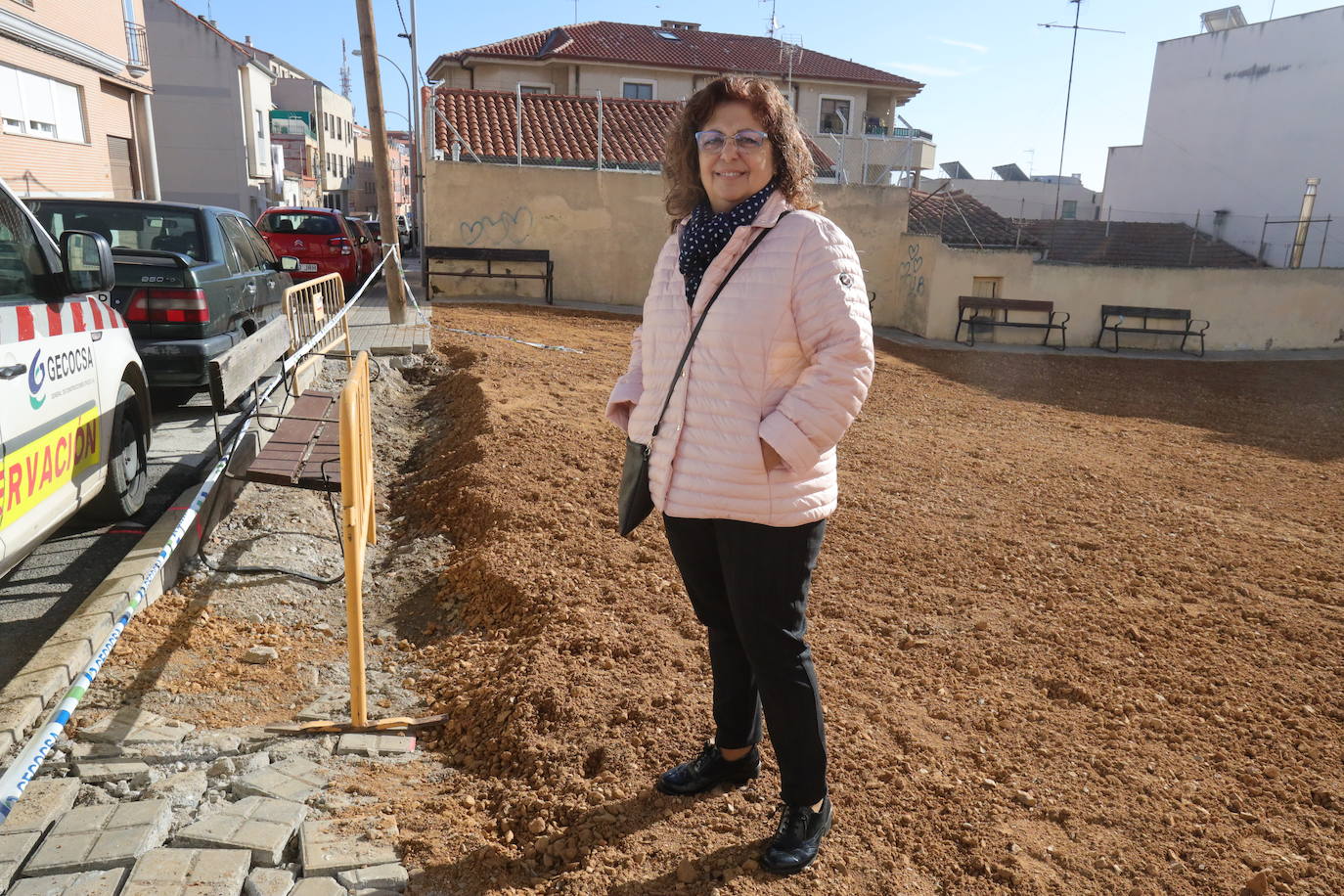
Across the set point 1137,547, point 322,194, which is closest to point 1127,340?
point 1137,547

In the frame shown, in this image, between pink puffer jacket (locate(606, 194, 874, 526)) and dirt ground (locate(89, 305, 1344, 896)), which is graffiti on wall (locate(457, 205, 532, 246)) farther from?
pink puffer jacket (locate(606, 194, 874, 526))

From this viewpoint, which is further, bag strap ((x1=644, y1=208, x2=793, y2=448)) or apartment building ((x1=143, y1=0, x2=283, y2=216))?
apartment building ((x1=143, y1=0, x2=283, y2=216))

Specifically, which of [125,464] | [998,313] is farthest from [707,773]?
[998,313]

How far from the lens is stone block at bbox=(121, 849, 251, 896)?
229cm

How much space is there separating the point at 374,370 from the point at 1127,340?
48.1 ft

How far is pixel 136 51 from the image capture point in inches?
916

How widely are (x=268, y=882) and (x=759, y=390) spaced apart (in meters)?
1.81

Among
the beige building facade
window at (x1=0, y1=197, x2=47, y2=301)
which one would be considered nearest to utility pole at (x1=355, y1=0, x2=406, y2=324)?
the beige building facade

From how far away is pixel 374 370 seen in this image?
9.05 metres

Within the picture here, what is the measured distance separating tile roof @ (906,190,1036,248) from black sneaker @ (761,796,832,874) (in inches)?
631

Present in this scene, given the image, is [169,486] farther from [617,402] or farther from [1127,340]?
[1127,340]

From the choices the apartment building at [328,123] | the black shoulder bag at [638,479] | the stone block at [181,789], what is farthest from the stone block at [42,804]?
the apartment building at [328,123]

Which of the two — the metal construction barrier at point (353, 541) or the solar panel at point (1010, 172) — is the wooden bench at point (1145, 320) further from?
the solar panel at point (1010, 172)

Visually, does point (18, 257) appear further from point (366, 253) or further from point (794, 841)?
point (366, 253)
